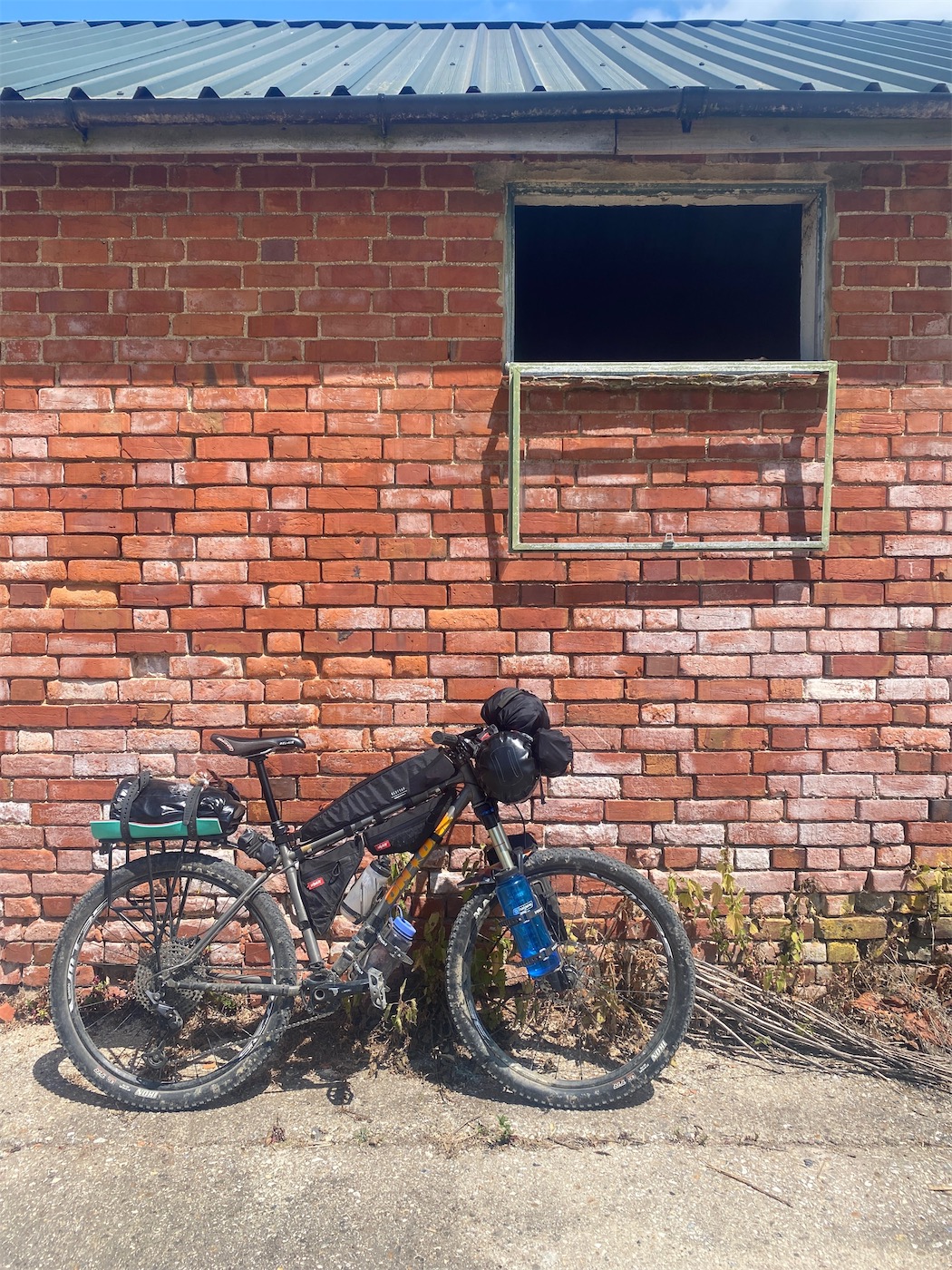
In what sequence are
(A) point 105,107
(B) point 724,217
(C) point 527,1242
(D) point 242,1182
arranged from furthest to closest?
(B) point 724,217 → (A) point 105,107 → (D) point 242,1182 → (C) point 527,1242

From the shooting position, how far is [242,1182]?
2354 mm

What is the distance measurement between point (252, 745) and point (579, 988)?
1414 mm

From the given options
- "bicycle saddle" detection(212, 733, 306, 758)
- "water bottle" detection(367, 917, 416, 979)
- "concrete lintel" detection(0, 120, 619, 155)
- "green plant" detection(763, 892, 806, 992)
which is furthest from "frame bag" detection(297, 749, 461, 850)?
"concrete lintel" detection(0, 120, 619, 155)

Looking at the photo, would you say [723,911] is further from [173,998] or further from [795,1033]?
[173,998]

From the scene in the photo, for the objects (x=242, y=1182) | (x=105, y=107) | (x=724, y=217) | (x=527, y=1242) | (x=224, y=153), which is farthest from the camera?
(x=724, y=217)

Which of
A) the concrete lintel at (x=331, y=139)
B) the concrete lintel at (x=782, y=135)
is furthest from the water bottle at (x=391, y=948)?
Result: the concrete lintel at (x=782, y=135)

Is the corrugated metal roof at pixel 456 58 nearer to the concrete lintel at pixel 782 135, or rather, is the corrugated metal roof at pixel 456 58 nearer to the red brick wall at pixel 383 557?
the concrete lintel at pixel 782 135

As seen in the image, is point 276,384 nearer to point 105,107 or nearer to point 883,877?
point 105,107

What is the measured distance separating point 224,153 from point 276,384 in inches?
33.7

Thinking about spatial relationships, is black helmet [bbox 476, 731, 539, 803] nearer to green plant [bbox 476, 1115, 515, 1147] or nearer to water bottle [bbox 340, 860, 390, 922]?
water bottle [bbox 340, 860, 390, 922]

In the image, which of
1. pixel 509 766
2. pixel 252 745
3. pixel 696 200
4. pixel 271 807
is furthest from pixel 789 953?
pixel 696 200

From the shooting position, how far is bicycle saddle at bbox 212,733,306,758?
2711 millimetres

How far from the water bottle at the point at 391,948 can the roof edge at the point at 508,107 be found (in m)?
2.74

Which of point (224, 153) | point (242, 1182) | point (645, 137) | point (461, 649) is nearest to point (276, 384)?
point (224, 153)
